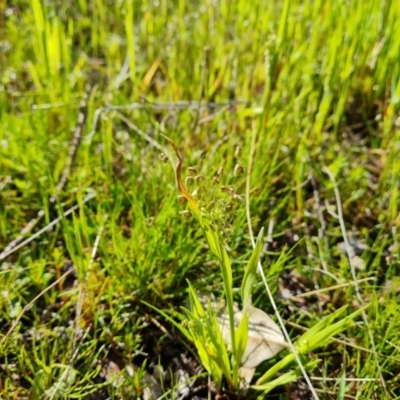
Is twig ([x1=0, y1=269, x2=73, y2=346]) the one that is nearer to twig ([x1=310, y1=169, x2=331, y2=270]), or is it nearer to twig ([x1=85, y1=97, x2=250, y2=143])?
twig ([x1=85, y1=97, x2=250, y2=143])

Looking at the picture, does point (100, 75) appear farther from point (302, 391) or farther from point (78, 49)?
point (302, 391)

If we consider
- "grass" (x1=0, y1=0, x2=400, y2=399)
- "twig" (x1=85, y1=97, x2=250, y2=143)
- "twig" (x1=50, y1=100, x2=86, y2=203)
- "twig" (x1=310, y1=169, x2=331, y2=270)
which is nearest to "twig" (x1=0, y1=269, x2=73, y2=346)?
"grass" (x1=0, y1=0, x2=400, y2=399)

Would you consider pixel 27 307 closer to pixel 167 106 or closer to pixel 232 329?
pixel 232 329

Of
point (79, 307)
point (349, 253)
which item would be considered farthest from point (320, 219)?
point (79, 307)

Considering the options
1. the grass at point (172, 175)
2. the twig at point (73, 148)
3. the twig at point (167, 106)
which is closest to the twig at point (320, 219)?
the grass at point (172, 175)

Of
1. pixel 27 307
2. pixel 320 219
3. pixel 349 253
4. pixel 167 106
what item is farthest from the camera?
pixel 167 106

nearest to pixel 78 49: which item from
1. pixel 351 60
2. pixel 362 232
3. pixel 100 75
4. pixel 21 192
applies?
pixel 100 75
